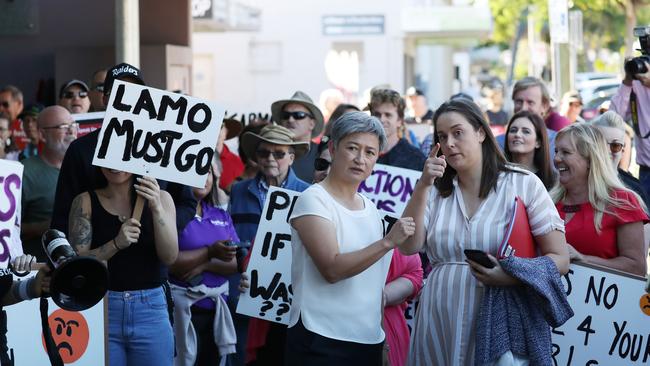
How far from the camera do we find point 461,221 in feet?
18.7

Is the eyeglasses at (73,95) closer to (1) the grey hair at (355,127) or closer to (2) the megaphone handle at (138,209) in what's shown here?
(2) the megaphone handle at (138,209)

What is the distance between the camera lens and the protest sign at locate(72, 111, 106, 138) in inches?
342

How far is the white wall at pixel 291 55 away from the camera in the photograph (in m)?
38.8

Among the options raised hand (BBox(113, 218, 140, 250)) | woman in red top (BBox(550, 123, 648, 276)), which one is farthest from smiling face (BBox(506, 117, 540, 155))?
raised hand (BBox(113, 218, 140, 250))

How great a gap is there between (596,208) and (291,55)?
1318 inches

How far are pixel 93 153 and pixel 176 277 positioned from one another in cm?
148

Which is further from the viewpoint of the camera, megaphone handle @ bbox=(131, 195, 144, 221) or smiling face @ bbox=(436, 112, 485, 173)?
megaphone handle @ bbox=(131, 195, 144, 221)

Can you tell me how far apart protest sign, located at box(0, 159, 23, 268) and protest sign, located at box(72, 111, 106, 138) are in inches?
81.7

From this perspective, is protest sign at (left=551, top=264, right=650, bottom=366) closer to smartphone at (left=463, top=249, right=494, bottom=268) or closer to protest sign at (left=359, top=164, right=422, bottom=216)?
smartphone at (left=463, top=249, right=494, bottom=268)

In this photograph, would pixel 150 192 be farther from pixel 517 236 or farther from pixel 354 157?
pixel 517 236

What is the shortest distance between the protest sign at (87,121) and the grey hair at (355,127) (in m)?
3.36

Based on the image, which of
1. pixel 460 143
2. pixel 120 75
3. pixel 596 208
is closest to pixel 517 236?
pixel 460 143

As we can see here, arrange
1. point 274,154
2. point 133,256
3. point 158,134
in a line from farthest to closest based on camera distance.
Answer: point 274,154
point 158,134
point 133,256

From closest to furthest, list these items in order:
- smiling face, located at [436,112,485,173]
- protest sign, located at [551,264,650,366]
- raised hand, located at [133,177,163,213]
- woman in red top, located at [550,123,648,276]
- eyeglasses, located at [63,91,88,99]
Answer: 1. smiling face, located at [436,112,485,173]
2. raised hand, located at [133,177,163,213]
3. protest sign, located at [551,264,650,366]
4. woman in red top, located at [550,123,648,276]
5. eyeglasses, located at [63,91,88,99]
